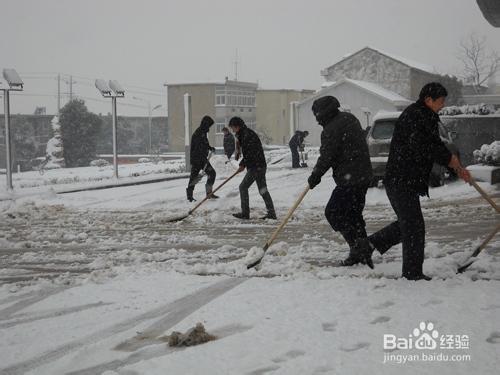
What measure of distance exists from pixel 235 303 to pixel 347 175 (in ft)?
6.03

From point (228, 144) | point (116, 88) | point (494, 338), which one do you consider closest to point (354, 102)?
point (228, 144)

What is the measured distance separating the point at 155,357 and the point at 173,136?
59.8m

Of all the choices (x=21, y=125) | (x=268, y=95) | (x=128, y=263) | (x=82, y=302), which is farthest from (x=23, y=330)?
(x=268, y=95)

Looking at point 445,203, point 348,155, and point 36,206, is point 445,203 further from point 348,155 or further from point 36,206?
point 36,206

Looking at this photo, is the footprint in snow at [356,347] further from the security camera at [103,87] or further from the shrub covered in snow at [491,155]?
the security camera at [103,87]

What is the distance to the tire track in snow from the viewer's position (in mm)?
4113

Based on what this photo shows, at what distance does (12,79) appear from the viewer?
54.6 feet

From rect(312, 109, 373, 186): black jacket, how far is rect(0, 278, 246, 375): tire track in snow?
1375mm

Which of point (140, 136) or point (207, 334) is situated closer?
point (207, 334)

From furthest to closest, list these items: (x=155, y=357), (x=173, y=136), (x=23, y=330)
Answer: (x=173, y=136) → (x=23, y=330) → (x=155, y=357)

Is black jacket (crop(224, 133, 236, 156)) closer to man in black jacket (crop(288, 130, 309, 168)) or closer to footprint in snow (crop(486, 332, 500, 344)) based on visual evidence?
man in black jacket (crop(288, 130, 309, 168))

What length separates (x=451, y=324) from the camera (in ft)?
14.5

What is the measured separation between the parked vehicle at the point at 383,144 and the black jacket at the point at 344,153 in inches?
292

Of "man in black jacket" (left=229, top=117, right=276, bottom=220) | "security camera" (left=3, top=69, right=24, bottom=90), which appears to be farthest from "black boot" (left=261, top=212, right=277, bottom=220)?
"security camera" (left=3, top=69, right=24, bottom=90)
